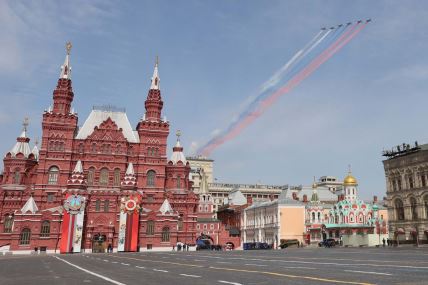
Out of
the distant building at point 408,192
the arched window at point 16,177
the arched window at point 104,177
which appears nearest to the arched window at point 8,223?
the arched window at point 16,177

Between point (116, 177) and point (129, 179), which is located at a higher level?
point (116, 177)

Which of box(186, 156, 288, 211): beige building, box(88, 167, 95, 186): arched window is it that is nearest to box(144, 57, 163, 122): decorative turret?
box(88, 167, 95, 186): arched window

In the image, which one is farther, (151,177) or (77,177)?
(151,177)

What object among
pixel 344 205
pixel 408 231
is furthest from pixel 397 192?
pixel 344 205

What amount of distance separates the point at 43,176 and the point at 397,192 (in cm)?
6120

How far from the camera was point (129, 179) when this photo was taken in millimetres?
72250

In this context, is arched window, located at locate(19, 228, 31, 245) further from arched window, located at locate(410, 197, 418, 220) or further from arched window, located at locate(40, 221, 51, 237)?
arched window, located at locate(410, 197, 418, 220)

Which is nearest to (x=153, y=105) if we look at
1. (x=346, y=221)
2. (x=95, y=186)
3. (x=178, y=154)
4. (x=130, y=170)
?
(x=178, y=154)

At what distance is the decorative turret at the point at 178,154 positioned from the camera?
81525 mm

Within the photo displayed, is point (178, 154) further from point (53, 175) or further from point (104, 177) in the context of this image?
point (53, 175)

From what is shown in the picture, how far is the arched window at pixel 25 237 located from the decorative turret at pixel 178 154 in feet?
94.8

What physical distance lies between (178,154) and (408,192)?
140 feet

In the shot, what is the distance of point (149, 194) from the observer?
76.2 m

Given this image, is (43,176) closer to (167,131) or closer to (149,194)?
(149,194)
